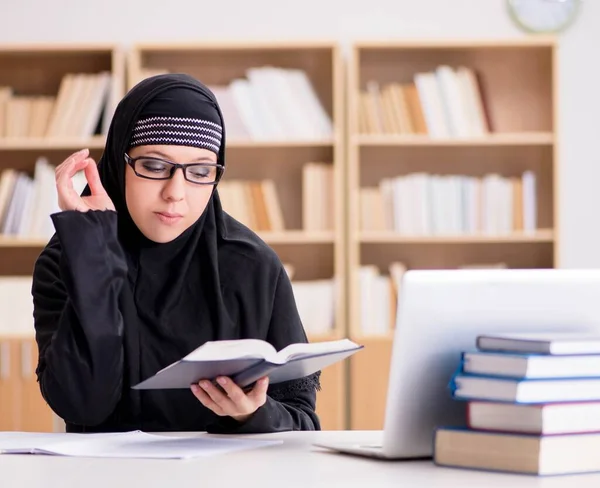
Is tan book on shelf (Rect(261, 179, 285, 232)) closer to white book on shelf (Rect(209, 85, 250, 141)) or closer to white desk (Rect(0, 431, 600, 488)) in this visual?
white book on shelf (Rect(209, 85, 250, 141))

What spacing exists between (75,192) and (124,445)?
48cm

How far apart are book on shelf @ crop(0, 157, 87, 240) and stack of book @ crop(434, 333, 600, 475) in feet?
10.2

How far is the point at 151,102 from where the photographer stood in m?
1.82

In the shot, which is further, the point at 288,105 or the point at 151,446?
the point at 288,105

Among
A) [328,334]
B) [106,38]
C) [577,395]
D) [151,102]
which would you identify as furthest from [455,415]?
[106,38]

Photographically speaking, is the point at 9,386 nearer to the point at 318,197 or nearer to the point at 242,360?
the point at 318,197

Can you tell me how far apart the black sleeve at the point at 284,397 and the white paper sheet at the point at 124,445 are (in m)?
0.07

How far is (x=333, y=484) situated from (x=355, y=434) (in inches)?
17.9

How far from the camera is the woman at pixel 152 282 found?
1.61 m

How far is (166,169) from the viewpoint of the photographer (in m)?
1.77

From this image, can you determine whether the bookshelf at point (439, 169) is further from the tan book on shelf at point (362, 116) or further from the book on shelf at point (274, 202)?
the book on shelf at point (274, 202)

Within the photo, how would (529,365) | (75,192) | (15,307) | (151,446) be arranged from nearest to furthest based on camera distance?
(529,365) < (151,446) < (75,192) < (15,307)

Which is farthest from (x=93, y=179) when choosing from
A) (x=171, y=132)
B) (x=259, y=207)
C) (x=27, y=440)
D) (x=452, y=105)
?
(x=452, y=105)

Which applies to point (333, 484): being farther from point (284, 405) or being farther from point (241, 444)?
point (284, 405)
